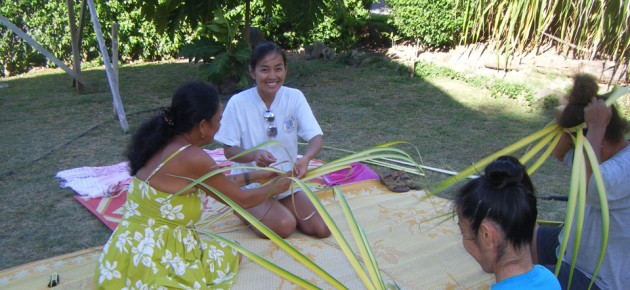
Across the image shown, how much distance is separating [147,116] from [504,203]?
6439 mm

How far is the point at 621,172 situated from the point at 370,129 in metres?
4.29

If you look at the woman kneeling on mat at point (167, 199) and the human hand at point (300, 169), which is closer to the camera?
the woman kneeling on mat at point (167, 199)

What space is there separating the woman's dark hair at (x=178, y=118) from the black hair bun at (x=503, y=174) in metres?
1.42

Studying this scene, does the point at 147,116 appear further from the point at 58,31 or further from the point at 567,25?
the point at 567,25

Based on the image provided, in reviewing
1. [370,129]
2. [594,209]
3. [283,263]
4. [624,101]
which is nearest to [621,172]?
[594,209]

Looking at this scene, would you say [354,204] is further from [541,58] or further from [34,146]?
[541,58]

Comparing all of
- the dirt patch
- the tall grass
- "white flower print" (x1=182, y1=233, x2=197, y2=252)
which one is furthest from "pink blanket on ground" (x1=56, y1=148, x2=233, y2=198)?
the dirt patch

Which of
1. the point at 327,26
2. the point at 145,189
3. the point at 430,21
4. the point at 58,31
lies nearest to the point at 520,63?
the point at 430,21

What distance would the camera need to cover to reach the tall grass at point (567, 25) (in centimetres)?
618

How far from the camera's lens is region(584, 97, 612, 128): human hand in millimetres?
1980

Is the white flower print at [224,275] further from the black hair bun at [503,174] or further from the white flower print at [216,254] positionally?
the black hair bun at [503,174]

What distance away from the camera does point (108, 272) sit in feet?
8.02

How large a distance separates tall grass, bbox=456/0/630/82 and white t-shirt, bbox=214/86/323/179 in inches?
152

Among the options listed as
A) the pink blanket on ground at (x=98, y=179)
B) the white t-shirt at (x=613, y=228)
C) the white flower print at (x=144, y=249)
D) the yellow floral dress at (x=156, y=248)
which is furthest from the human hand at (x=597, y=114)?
the pink blanket on ground at (x=98, y=179)
